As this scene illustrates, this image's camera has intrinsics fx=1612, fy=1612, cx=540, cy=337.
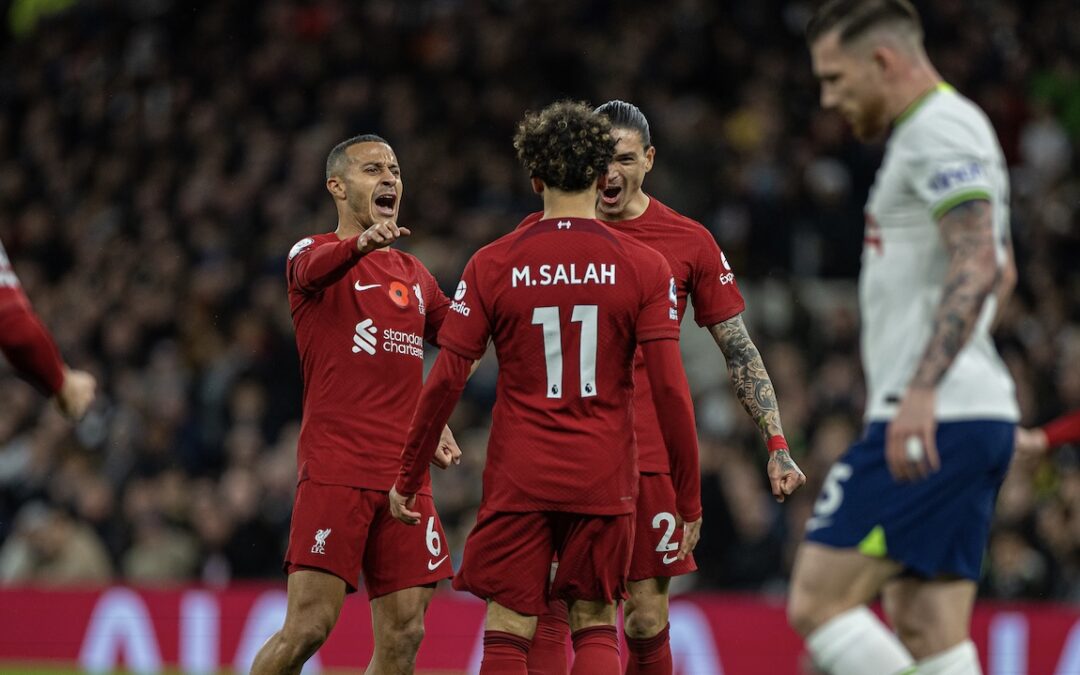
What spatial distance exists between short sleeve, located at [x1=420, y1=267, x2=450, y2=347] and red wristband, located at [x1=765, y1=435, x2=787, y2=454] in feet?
5.27

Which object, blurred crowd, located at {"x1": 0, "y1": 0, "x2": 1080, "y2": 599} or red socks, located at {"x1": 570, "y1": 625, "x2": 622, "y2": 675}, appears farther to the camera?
blurred crowd, located at {"x1": 0, "y1": 0, "x2": 1080, "y2": 599}

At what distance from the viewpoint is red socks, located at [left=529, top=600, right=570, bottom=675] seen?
6.43 meters

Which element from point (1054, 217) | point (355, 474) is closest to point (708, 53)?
point (1054, 217)

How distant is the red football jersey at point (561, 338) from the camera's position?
5.98 m

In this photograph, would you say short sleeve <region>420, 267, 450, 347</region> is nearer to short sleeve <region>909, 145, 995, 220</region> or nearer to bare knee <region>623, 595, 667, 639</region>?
bare knee <region>623, 595, 667, 639</region>

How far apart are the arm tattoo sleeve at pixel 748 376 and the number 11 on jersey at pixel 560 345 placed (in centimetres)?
112

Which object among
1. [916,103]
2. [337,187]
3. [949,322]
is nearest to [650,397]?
[337,187]

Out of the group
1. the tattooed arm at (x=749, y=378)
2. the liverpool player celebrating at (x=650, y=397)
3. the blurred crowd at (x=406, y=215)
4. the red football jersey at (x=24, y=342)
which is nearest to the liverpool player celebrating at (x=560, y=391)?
the liverpool player celebrating at (x=650, y=397)

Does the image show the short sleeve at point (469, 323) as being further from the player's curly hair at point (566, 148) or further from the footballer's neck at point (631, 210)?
the footballer's neck at point (631, 210)

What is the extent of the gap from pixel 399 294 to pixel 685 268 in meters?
1.28

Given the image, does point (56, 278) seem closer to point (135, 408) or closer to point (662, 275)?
point (135, 408)

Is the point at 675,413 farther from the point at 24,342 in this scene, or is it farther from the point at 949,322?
the point at 24,342

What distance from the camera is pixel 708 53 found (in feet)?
56.3

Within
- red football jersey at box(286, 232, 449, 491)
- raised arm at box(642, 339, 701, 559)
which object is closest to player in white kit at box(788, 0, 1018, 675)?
raised arm at box(642, 339, 701, 559)
